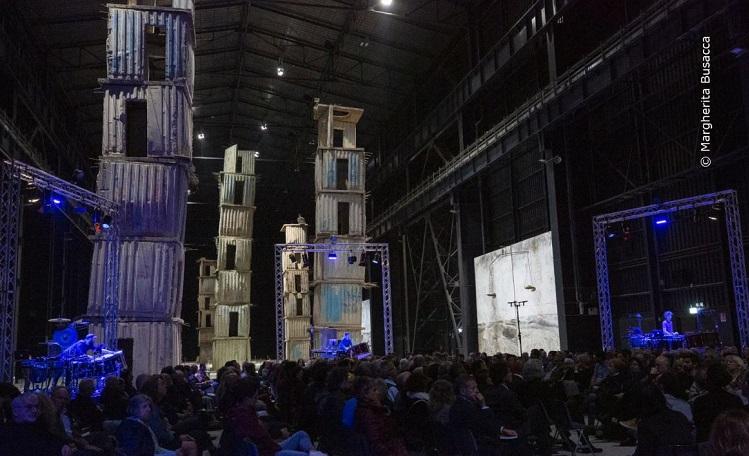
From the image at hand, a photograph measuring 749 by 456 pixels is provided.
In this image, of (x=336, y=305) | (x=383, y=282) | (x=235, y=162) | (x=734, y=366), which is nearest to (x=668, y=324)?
(x=383, y=282)

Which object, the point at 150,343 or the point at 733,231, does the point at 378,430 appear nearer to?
the point at 150,343

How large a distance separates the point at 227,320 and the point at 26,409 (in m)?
25.9

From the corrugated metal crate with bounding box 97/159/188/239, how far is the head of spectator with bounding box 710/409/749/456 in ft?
47.9

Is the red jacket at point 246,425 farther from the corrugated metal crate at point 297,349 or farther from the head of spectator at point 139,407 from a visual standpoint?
the corrugated metal crate at point 297,349

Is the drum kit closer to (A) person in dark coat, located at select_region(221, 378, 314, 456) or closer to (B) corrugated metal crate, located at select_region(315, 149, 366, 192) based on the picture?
(A) person in dark coat, located at select_region(221, 378, 314, 456)

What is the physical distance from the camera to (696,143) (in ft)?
56.2

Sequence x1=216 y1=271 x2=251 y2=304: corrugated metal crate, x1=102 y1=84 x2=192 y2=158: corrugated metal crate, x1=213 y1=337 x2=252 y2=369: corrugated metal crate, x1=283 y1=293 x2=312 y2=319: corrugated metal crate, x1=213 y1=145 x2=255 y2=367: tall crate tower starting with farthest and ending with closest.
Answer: x1=283 y1=293 x2=312 y2=319: corrugated metal crate, x1=216 y1=271 x2=251 y2=304: corrugated metal crate, x1=213 y1=145 x2=255 y2=367: tall crate tower, x1=213 y1=337 x2=252 y2=369: corrugated metal crate, x1=102 y1=84 x2=192 y2=158: corrugated metal crate

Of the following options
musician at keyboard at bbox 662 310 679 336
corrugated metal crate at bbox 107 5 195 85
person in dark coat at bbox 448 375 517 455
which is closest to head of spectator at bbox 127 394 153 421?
person in dark coat at bbox 448 375 517 455

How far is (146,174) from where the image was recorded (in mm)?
16172

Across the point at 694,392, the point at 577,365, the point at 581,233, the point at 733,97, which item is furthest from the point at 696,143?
the point at 694,392

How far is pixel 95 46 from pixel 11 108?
3.99 metres

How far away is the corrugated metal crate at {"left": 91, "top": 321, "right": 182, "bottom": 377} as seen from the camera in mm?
15633

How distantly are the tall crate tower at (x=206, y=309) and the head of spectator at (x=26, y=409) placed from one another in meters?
31.3

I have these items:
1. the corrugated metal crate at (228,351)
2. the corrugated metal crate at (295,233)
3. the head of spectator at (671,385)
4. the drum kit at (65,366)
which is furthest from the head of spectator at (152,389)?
the corrugated metal crate at (295,233)
